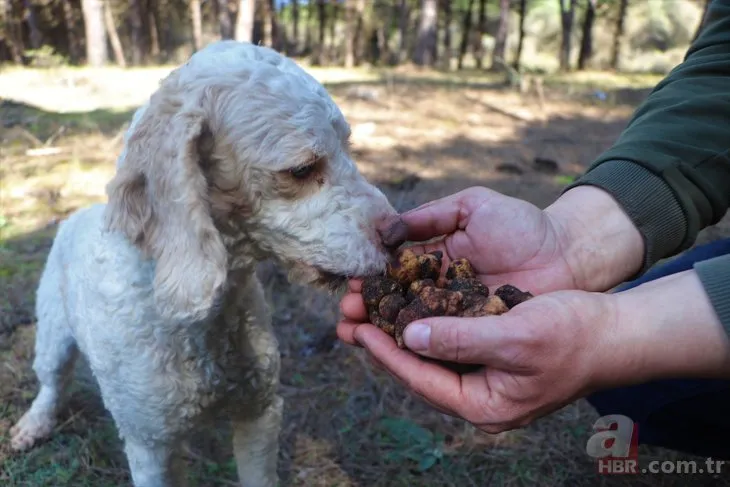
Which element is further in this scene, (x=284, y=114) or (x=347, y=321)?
(x=347, y=321)

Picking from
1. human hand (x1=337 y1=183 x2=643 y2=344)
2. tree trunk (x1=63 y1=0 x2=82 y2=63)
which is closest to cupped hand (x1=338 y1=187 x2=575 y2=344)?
human hand (x1=337 y1=183 x2=643 y2=344)

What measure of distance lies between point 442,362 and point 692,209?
3.37 feet

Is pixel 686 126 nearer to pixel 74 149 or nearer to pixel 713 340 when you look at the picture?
pixel 713 340

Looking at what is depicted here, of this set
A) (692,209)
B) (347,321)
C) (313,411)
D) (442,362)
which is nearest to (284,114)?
(347,321)

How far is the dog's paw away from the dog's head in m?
1.50

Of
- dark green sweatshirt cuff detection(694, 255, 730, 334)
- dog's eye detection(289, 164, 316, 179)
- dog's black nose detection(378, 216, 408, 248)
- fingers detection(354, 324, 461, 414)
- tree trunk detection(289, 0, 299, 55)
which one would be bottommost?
tree trunk detection(289, 0, 299, 55)

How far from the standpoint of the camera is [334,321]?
3555 mm

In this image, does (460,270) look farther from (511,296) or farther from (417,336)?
(417,336)

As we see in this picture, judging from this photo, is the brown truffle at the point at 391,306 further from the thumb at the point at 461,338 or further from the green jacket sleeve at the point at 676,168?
the green jacket sleeve at the point at 676,168

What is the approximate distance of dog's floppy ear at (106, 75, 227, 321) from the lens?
63.9 inches

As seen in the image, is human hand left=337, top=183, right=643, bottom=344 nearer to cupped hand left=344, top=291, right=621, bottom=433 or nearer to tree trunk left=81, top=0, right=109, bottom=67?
cupped hand left=344, top=291, right=621, bottom=433

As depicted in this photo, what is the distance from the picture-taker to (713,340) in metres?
1.33

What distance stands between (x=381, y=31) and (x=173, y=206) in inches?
1035

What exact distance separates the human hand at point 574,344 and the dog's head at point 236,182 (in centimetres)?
43
